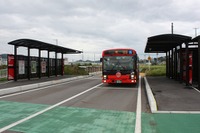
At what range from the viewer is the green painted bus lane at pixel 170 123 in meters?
5.92

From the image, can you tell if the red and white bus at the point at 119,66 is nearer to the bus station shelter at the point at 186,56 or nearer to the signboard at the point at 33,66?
the bus station shelter at the point at 186,56

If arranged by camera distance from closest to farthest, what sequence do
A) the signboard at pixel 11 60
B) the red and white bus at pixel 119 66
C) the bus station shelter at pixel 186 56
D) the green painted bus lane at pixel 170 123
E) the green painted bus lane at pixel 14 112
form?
the green painted bus lane at pixel 170 123
the green painted bus lane at pixel 14 112
the bus station shelter at pixel 186 56
the red and white bus at pixel 119 66
the signboard at pixel 11 60

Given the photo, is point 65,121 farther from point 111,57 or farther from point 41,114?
point 111,57

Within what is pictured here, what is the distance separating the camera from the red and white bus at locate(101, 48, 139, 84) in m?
16.8

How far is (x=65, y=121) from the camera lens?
6.86 m

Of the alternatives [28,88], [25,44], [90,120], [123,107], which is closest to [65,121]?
[90,120]

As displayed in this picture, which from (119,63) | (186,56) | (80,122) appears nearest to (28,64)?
(119,63)

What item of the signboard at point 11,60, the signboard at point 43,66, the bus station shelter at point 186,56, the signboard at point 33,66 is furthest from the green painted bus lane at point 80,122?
the signboard at point 43,66

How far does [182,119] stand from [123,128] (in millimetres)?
1948

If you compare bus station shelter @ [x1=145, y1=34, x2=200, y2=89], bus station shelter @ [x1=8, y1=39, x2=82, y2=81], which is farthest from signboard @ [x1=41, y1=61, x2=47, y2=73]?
bus station shelter @ [x1=145, y1=34, x2=200, y2=89]

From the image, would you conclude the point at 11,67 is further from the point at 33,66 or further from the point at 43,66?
the point at 43,66

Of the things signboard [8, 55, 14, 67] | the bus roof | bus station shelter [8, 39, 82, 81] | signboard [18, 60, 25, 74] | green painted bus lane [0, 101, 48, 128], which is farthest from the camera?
signboard [18, 60, 25, 74]

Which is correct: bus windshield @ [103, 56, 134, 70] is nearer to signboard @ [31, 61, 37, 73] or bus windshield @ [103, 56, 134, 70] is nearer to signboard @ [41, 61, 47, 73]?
signboard @ [31, 61, 37, 73]

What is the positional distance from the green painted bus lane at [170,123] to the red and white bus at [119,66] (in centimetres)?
899
